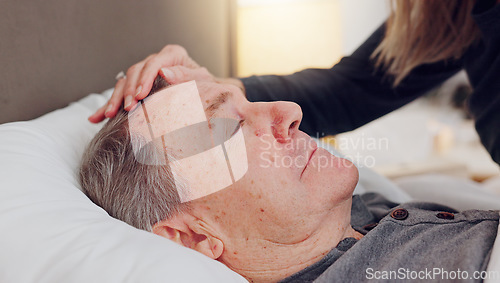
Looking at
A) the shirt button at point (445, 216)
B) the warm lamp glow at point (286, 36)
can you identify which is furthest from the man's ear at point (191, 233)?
the warm lamp glow at point (286, 36)

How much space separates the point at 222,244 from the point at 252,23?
126 cm

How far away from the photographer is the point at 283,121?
54 centimetres

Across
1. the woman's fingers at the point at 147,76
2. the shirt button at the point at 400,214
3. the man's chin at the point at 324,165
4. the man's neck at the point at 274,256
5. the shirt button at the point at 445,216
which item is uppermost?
the woman's fingers at the point at 147,76

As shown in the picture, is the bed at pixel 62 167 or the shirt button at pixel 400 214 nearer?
the bed at pixel 62 167

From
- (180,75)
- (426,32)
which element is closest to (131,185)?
(180,75)

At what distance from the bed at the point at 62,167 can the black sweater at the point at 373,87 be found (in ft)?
1.05

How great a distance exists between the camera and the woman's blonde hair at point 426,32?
3.02 feet

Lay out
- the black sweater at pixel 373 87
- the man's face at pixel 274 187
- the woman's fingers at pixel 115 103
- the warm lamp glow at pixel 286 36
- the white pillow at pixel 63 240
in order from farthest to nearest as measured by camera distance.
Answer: the warm lamp glow at pixel 286 36, the black sweater at pixel 373 87, the woman's fingers at pixel 115 103, the man's face at pixel 274 187, the white pillow at pixel 63 240

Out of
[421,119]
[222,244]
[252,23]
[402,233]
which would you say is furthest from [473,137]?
[222,244]

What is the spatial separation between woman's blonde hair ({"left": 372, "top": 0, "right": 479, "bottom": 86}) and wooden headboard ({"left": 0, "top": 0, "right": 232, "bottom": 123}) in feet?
1.80

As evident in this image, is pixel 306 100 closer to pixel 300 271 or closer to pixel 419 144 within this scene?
pixel 300 271

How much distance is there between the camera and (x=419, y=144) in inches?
94.2

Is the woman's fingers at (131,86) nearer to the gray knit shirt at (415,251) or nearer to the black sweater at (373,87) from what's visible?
the black sweater at (373,87)

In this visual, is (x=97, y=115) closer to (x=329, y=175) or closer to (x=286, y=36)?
(x=329, y=175)
